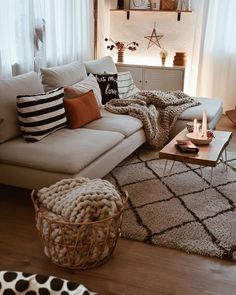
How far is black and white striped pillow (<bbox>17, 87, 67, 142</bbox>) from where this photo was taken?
2.71 meters

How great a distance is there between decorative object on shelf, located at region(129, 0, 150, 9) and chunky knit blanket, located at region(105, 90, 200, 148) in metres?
1.85

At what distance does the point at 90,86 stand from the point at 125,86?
2.08ft

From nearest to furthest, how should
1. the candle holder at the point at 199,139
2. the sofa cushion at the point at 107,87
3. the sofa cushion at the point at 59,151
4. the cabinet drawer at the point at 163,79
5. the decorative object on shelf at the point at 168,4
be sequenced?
1. the sofa cushion at the point at 59,151
2. the candle holder at the point at 199,139
3. the sofa cushion at the point at 107,87
4. the cabinet drawer at the point at 163,79
5. the decorative object on shelf at the point at 168,4

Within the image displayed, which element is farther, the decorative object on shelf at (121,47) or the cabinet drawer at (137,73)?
the decorative object on shelf at (121,47)

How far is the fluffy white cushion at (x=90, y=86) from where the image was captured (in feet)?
11.5

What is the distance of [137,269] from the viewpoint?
202 cm

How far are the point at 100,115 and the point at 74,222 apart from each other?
173 centimetres

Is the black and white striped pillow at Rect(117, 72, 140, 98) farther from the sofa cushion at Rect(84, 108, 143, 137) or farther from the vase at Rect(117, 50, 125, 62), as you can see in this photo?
the vase at Rect(117, 50, 125, 62)

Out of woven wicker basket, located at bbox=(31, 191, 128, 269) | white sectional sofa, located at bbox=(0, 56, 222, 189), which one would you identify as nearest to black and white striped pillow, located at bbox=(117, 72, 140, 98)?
white sectional sofa, located at bbox=(0, 56, 222, 189)

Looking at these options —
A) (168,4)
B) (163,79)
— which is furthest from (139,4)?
(163,79)

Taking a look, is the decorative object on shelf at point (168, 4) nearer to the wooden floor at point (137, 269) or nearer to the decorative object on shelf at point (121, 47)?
the decorative object on shelf at point (121, 47)

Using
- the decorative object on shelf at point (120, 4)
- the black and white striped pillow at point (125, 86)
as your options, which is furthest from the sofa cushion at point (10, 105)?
the decorative object on shelf at point (120, 4)

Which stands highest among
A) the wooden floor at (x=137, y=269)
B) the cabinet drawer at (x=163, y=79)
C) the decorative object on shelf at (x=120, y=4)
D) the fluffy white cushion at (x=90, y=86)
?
the decorative object on shelf at (x=120, y=4)

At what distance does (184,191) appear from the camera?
2906mm
